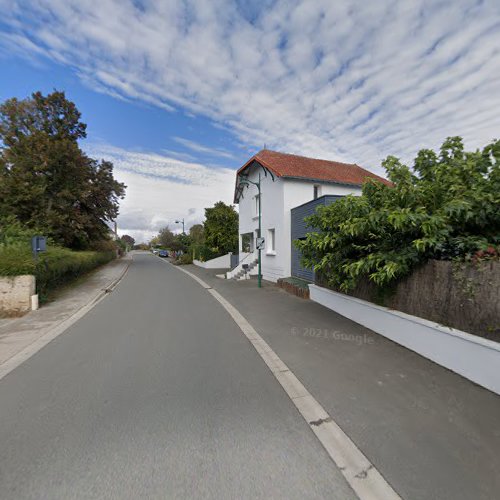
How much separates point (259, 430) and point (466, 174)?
5517mm

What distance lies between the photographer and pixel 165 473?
6.39ft

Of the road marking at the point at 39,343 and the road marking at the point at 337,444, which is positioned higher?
the road marking at the point at 337,444

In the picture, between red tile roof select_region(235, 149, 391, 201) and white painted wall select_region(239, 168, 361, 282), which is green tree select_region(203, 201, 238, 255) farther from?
white painted wall select_region(239, 168, 361, 282)

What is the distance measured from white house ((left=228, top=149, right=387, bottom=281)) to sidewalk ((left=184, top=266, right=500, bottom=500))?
26.5 ft

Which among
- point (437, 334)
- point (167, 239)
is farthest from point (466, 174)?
point (167, 239)

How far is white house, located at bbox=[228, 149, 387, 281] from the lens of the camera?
12.7 meters

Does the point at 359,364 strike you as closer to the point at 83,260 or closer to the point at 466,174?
the point at 466,174

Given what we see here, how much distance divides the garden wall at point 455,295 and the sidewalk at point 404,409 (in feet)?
2.30

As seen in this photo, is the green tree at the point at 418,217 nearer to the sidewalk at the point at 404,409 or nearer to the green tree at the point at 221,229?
the sidewalk at the point at 404,409

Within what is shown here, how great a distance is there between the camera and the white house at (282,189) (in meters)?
12.7

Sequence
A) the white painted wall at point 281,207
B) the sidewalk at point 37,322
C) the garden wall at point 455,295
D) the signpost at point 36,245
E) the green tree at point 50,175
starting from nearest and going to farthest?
1. the garden wall at point 455,295
2. the sidewalk at point 37,322
3. the signpost at point 36,245
4. the white painted wall at point 281,207
5. the green tree at point 50,175

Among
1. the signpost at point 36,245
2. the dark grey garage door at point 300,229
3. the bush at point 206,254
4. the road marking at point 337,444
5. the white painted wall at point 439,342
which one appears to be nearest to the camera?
the road marking at point 337,444

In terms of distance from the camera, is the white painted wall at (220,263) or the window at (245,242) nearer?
the window at (245,242)

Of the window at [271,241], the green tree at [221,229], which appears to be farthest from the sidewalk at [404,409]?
the green tree at [221,229]
